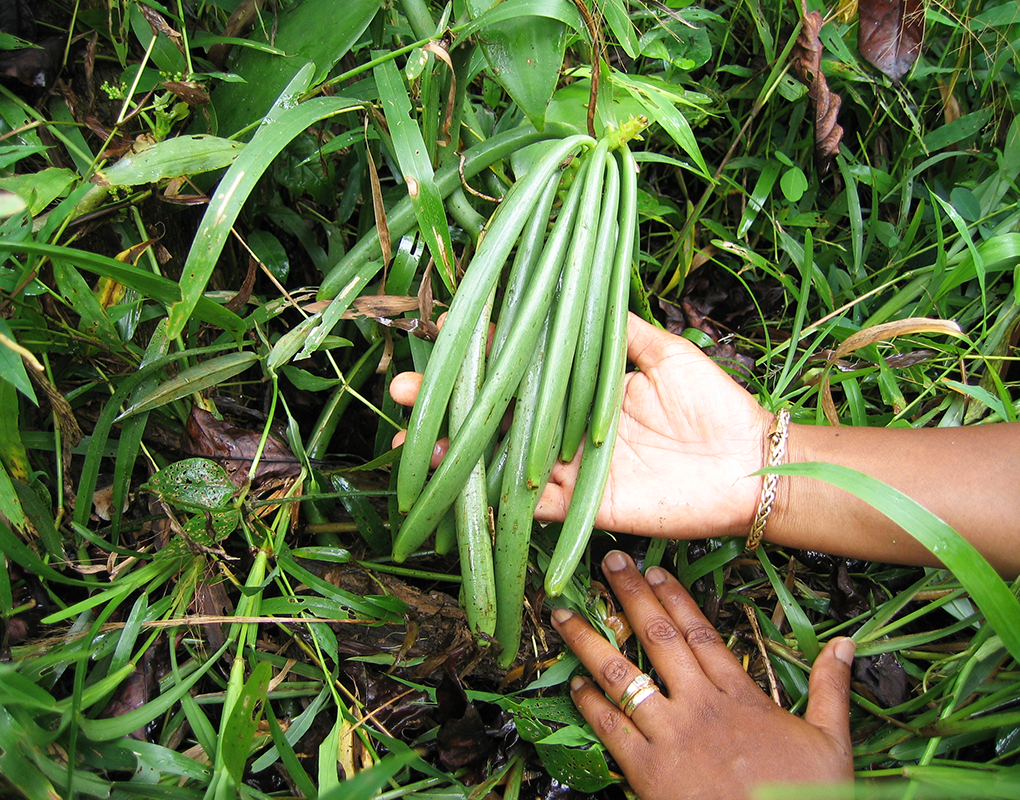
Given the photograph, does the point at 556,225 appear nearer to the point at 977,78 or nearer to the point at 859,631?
the point at 859,631

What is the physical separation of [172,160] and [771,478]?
47.8 inches

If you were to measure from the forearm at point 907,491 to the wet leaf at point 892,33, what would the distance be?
38.8 inches

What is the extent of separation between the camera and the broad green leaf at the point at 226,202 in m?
0.91

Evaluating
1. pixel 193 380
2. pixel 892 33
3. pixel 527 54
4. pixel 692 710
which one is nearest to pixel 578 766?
pixel 692 710

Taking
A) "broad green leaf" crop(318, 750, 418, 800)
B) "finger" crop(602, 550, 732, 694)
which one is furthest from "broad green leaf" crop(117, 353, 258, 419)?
"finger" crop(602, 550, 732, 694)

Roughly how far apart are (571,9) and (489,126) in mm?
472

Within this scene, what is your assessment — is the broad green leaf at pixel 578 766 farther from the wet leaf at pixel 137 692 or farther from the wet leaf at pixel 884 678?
the wet leaf at pixel 137 692

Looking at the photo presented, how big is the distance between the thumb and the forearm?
Result: 0.20m

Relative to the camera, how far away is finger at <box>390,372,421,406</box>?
117cm

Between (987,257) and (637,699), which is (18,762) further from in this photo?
(987,257)

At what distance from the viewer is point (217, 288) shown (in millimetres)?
1376

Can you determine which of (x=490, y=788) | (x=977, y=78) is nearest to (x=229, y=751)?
(x=490, y=788)

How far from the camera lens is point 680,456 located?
1.25 meters

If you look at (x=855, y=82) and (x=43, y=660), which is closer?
(x=43, y=660)
